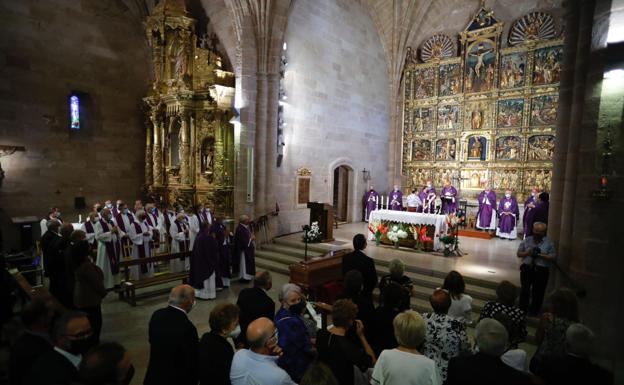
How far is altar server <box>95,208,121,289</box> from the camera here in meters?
8.45

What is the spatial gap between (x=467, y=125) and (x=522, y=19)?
15.2 ft

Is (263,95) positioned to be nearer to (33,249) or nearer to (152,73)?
(152,73)

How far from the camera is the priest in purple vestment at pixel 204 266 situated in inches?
307

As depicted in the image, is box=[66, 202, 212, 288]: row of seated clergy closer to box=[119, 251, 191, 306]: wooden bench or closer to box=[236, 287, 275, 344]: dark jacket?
box=[119, 251, 191, 306]: wooden bench

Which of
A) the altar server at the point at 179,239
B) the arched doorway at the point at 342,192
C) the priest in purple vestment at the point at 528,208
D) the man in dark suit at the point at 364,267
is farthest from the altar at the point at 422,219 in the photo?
the man in dark suit at the point at 364,267

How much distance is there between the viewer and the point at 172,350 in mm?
3119

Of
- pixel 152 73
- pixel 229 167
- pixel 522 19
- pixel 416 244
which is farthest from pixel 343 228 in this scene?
pixel 522 19

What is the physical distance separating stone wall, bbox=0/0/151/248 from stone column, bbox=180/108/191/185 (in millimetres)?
2609

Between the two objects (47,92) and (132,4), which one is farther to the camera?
(132,4)

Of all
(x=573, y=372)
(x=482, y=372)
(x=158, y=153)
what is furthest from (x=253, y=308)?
(x=158, y=153)

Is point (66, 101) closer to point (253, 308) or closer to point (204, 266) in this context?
point (204, 266)

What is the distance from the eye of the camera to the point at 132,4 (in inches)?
534

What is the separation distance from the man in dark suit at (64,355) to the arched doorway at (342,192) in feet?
45.8

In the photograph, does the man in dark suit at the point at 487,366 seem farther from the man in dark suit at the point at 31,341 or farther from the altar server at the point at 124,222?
the altar server at the point at 124,222
